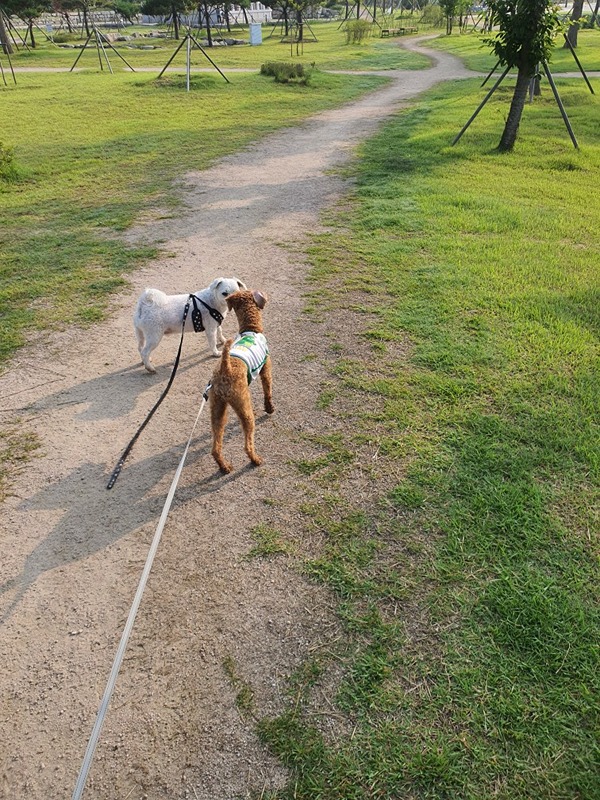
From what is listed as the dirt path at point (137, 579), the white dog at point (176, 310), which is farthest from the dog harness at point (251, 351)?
the white dog at point (176, 310)

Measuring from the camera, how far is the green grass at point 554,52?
72.8ft

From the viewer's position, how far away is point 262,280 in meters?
6.35

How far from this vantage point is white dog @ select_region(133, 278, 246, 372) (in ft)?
14.3

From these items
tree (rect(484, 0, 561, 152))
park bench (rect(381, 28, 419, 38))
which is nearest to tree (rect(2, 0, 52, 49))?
park bench (rect(381, 28, 419, 38))

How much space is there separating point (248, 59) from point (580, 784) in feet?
111

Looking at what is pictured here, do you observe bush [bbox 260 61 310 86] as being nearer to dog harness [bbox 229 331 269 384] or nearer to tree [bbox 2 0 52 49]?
dog harness [bbox 229 331 269 384]

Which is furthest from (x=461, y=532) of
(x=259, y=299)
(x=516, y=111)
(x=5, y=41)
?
(x=5, y=41)

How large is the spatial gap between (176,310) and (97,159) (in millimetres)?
8963

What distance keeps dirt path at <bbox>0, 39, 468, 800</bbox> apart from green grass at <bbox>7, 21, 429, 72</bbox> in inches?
996

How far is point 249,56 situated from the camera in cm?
3009

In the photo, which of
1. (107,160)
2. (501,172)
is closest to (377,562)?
(501,172)

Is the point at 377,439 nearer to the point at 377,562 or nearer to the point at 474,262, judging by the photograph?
the point at 377,562

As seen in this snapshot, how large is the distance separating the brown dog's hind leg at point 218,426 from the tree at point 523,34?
10329 millimetres

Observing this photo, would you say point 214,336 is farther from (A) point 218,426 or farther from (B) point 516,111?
(B) point 516,111
